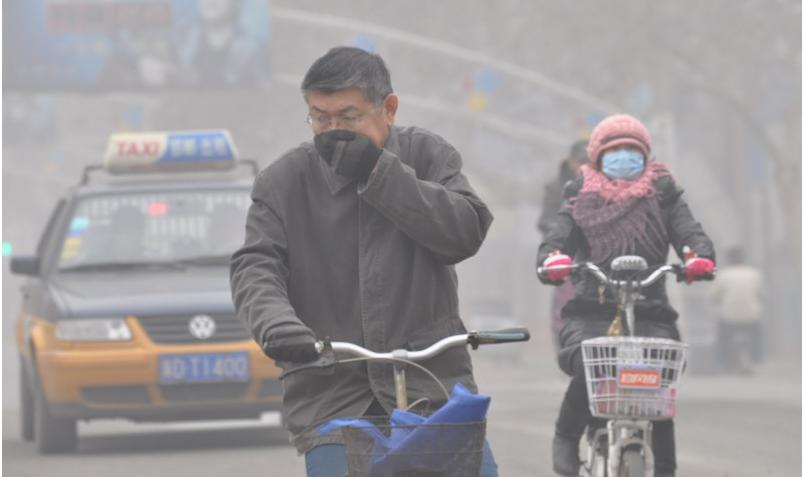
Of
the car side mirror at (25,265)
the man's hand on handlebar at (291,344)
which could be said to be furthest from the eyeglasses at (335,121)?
the car side mirror at (25,265)

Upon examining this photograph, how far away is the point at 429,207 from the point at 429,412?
506 millimetres

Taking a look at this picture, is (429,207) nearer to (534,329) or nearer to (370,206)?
(370,206)

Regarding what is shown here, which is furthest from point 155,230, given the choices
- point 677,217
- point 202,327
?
point 677,217

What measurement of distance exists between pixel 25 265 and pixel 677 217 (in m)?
5.22

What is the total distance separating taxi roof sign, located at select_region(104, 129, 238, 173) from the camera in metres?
13.9

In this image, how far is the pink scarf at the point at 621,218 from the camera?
27.8 feet

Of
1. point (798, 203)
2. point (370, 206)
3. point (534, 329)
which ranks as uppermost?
point (370, 206)

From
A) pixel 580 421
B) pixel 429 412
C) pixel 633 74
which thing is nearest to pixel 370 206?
pixel 429 412

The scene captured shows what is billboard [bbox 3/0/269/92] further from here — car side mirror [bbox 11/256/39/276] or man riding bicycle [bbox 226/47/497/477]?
man riding bicycle [bbox 226/47/497/477]

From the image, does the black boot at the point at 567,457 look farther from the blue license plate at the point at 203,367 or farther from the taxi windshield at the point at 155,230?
the taxi windshield at the point at 155,230

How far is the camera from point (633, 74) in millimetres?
31875

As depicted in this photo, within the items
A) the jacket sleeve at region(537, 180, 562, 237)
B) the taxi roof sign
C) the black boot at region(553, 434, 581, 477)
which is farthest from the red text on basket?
the taxi roof sign

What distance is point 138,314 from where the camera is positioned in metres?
12.0

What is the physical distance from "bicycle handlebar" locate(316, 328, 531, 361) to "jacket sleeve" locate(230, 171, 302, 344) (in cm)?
12
